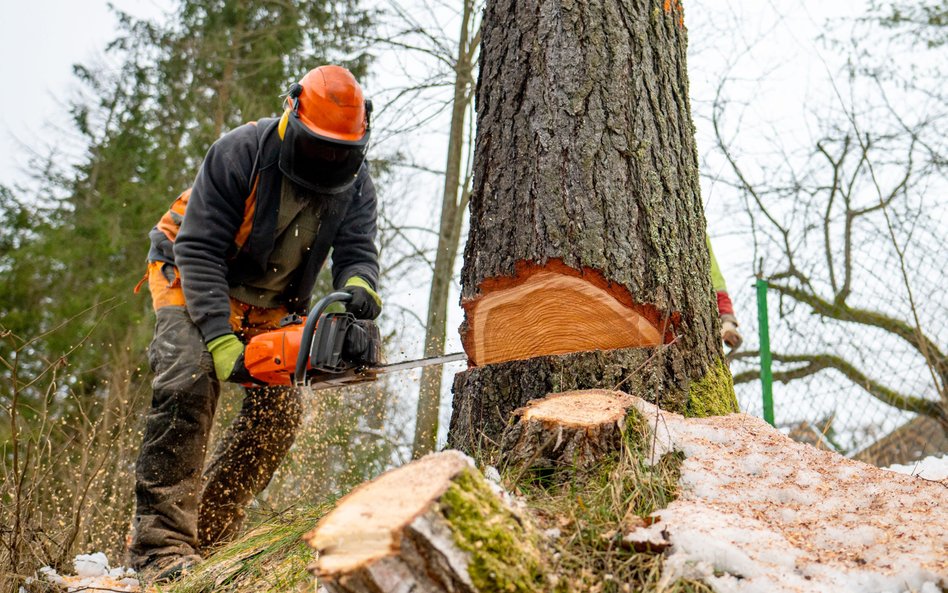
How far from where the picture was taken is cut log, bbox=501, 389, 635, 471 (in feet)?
6.64

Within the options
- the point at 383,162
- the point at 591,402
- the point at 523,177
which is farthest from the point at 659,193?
the point at 383,162

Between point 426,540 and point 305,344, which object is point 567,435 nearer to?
point 426,540

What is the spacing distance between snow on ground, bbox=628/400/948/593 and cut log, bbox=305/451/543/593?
39 cm

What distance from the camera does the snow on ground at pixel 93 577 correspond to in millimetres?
2648

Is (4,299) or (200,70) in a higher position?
(200,70)

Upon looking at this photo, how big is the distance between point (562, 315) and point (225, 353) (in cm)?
167

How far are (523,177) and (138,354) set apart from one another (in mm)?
8449

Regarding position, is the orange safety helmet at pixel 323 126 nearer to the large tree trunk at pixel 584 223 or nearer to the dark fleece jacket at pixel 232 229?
the dark fleece jacket at pixel 232 229

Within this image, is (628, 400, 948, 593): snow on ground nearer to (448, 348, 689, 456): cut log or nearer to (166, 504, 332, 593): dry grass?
(448, 348, 689, 456): cut log

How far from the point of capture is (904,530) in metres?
1.71

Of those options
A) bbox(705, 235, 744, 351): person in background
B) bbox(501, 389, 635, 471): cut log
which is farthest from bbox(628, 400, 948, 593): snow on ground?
bbox(705, 235, 744, 351): person in background

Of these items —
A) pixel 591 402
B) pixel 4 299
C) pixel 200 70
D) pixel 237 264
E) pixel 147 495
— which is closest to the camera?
pixel 591 402

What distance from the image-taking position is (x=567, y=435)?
2033mm

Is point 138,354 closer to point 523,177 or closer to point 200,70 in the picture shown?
point 200,70
